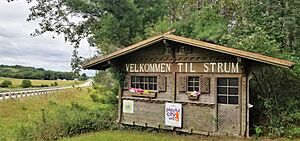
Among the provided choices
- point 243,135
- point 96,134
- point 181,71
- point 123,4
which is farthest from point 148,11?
point 243,135

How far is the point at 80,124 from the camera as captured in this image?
42.1ft

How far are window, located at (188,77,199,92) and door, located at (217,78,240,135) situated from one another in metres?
0.80

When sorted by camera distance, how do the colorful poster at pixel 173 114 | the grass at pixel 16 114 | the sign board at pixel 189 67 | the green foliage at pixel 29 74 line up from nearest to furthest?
1. the sign board at pixel 189 67
2. the colorful poster at pixel 173 114
3. the grass at pixel 16 114
4. the green foliage at pixel 29 74

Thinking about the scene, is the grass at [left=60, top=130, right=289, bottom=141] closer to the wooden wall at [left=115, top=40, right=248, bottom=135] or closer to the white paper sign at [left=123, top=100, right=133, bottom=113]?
the wooden wall at [left=115, top=40, right=248, bottom=135]

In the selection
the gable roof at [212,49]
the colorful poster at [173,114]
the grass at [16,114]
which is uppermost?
the gable roof at [212,49]

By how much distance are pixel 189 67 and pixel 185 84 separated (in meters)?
0.63

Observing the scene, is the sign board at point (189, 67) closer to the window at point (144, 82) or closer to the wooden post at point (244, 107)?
the window at point (144, 82)

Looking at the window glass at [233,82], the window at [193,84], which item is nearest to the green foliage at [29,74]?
the window at [193,84]

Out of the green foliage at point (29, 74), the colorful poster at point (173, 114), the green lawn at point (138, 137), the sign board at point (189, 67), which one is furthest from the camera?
the green foliage at point (29, 74)

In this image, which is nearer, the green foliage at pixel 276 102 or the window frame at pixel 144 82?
the green foliage at pixel 276 102

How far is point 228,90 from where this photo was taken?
35.9 feet

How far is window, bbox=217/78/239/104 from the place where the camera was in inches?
425

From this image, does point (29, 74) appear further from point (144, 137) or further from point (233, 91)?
point (233, 91)

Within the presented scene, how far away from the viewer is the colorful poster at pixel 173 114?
38.7 feet
